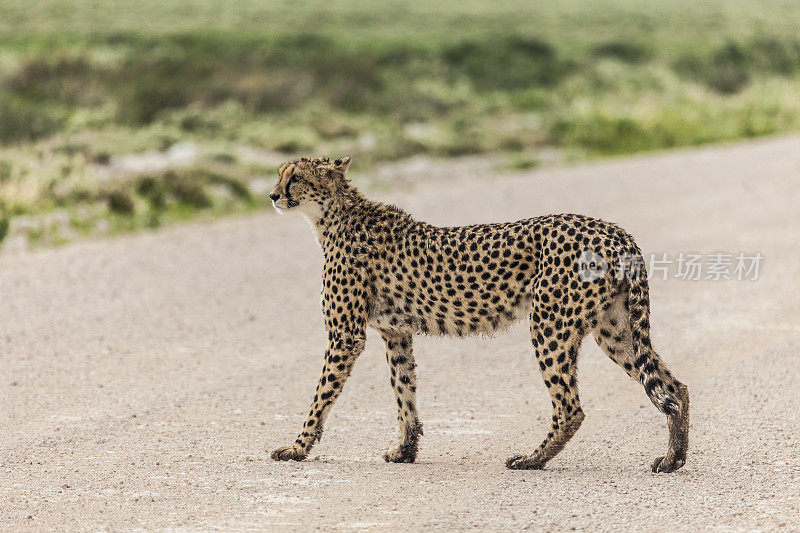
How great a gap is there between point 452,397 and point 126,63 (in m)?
20.4

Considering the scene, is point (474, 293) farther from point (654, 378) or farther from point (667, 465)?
point (667, 465)

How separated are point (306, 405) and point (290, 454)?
1.10m

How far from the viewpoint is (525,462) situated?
555cm

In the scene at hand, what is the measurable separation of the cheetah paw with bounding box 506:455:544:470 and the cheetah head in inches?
60.2

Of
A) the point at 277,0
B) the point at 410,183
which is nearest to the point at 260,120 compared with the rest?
the point at 410,183

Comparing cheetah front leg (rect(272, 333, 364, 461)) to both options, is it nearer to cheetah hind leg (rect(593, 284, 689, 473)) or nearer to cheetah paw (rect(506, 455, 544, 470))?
cheetah paw (rect(506, 455, 544, 470))

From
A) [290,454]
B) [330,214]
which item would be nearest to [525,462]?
[290,454]

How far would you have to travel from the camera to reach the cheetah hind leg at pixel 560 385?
5.41m

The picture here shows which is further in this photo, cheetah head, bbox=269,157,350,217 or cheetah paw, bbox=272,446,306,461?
cheetah head, bbox=269,157,350,217

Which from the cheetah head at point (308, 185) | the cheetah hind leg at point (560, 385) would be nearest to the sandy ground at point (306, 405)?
the cheetah hind leg at point (560, 385)

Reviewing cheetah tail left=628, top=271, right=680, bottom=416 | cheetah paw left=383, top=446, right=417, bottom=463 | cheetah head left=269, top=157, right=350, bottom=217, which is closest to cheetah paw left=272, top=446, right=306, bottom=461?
cheetah paw left=383, top=446, right=417, bottom=463

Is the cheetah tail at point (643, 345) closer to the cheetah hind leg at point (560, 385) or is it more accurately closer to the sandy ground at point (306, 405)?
the cheetah hind leg at point (560, 385)

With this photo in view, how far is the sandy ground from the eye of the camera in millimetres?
5023

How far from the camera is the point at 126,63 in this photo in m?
25.9
